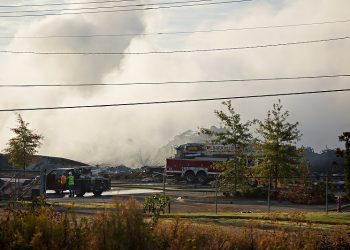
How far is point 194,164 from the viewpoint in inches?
1876

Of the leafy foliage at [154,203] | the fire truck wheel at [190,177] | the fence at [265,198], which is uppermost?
the leafy foliage at [154,203]

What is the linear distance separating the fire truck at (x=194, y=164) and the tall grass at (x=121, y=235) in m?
34.2

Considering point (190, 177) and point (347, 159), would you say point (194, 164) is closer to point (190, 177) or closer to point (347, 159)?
point (190, 177)

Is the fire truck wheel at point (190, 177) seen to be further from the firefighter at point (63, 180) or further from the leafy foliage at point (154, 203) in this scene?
the leafy foliage at point (154, 203)

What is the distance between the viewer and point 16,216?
11.4 meters

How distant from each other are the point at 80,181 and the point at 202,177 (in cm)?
1456

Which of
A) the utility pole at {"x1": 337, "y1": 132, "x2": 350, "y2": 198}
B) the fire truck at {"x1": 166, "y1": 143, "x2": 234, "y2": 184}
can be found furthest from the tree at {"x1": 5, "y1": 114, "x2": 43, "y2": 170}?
the utility pole at {"x1": 337, "y1": 132, "x2": 350, "y2": 198}

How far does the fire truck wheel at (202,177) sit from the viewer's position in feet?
156

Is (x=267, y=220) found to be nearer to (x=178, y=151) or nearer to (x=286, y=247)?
(x=286, y=247)

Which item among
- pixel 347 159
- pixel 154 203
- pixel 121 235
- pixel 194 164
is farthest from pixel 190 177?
pixel 121 235

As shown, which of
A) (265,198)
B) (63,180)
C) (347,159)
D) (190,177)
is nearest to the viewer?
(347,159)

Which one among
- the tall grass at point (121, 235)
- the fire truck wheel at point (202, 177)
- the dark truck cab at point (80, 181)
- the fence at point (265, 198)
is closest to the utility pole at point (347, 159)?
the tall grass at point (121, 235)

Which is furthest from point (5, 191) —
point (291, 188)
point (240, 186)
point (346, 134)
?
point (346, 134)

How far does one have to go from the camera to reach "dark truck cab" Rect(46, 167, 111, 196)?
118ft
